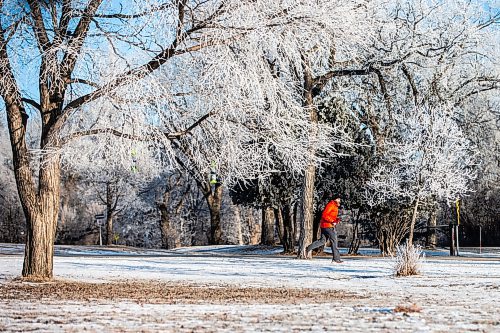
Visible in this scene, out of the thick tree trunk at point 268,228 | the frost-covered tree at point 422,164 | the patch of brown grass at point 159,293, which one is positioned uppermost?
the frost-covered tree at point 422,164

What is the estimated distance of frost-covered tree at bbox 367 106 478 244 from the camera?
2473 cm

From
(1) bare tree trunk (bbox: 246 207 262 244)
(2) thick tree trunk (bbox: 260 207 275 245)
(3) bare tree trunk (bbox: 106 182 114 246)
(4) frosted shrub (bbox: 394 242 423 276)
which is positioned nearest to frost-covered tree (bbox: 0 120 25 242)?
(3) bare tree trunk (bbox: 106 182 114 246)

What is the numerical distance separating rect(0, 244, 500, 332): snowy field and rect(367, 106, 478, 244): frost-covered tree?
6318 mm

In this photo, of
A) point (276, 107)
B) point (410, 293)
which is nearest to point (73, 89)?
point (276, 107)

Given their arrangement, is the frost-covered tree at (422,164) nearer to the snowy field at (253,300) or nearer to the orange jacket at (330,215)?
the orange jacket at (330,215)

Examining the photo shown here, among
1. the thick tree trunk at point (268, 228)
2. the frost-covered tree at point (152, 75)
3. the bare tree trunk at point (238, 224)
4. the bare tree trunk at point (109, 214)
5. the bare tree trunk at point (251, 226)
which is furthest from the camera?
the bare tree trunk at point (251, 226)

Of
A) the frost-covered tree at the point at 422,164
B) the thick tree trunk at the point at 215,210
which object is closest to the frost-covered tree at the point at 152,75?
the frost-covered tree at the point at 422,164

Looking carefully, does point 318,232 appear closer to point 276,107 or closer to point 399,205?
point 399,205

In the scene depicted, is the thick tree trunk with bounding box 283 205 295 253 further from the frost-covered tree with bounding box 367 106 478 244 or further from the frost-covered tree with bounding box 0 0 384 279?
the frost-covered tree with bounding box 0 0 384 279

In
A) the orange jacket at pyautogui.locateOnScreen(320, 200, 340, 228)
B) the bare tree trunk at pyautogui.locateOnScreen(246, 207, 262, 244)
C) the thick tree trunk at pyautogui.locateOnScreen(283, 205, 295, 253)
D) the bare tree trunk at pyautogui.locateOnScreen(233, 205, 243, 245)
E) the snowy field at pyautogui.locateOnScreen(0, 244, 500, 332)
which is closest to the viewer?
the snowy field at pyautogui.locateOnScreen(0, 244, 500, 332)

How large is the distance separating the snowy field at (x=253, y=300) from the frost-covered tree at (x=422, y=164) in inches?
249

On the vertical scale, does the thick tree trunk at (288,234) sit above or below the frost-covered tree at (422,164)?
below

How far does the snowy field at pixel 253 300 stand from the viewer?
7184 millimetres

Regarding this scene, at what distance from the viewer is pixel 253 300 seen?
10.5 m
